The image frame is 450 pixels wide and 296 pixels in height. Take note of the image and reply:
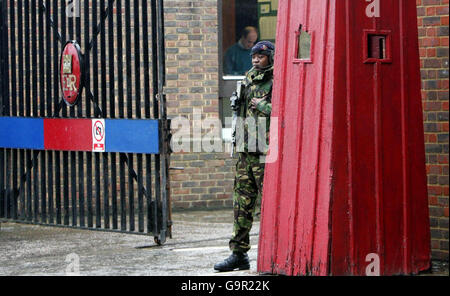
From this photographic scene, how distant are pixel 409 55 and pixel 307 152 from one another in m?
1.19

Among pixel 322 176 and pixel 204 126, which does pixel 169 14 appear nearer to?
pixel 204 126

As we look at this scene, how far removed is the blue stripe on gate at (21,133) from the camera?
11.7m

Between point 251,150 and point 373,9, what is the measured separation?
1.68 m

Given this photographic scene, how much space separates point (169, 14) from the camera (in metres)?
13.6

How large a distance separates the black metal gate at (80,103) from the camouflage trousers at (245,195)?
5.80ft

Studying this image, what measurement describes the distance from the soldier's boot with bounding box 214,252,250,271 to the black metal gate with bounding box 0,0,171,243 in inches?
72.3

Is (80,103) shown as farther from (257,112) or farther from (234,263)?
(234,263)

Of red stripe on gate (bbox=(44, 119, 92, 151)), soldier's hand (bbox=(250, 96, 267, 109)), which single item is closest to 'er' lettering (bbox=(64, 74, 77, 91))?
red stripe on gate (bbox=(44, 119, 92, 151))

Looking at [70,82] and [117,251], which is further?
[70,82]

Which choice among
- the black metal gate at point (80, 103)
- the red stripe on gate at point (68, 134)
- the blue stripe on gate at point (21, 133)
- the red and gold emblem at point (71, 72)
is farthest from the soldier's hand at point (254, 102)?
the blue stripe on gate at point (21, 133)

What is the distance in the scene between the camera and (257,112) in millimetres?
8820

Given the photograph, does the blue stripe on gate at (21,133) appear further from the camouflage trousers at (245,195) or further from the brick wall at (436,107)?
the brick wall at (436,107)

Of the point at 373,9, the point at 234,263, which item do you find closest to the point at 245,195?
the point at 234,263

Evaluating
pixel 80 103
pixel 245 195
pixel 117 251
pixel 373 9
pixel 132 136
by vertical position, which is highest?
pixel 373 9
